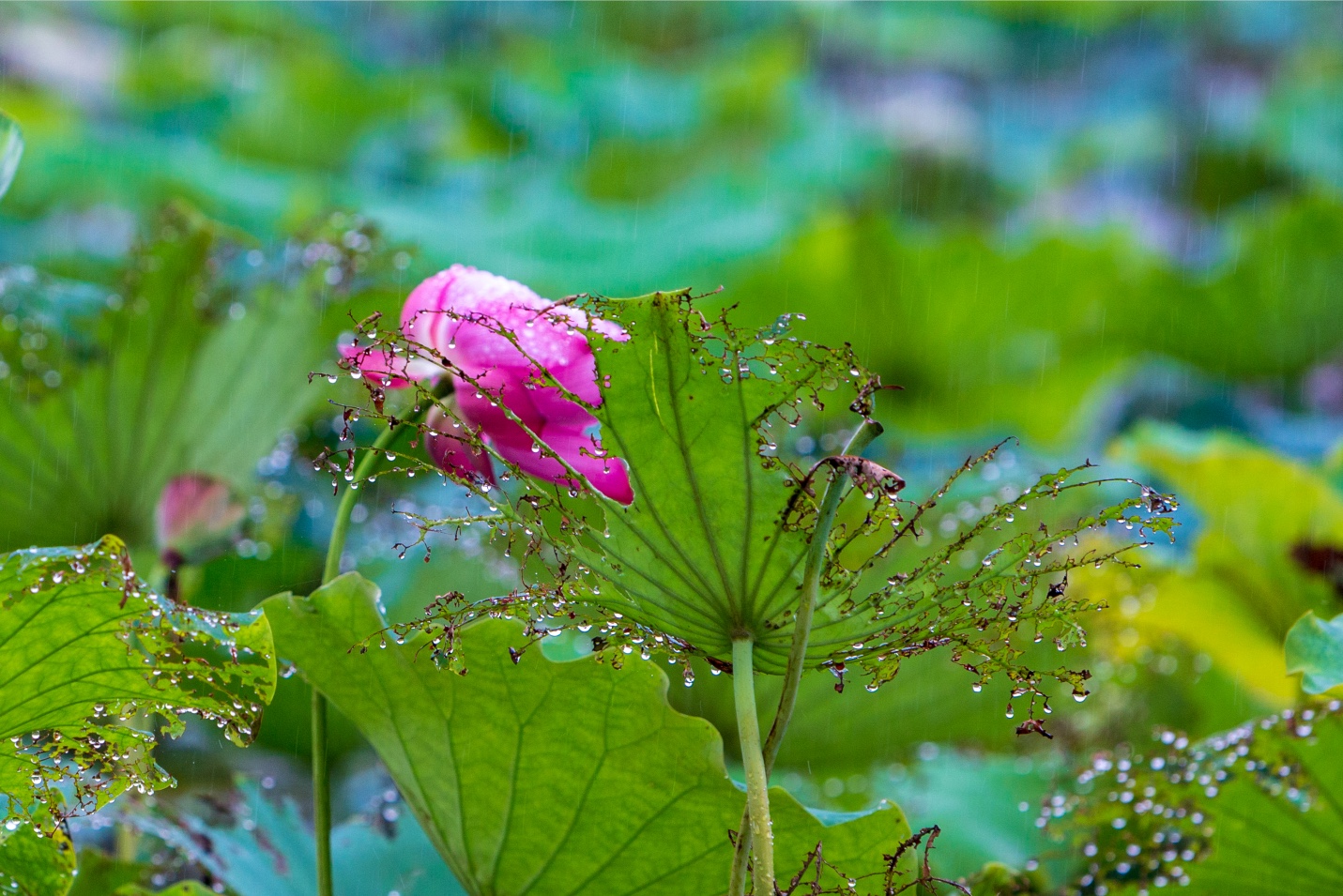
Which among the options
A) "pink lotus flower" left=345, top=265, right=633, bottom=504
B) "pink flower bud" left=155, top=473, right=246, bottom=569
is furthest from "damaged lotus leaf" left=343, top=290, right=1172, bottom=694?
"pink flower bud" left=155, top=473, right=246, bottom=569

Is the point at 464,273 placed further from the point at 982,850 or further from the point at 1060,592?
the point at 982,850

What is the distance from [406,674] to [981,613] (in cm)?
17

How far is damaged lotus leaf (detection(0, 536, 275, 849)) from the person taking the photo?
1.10 feet

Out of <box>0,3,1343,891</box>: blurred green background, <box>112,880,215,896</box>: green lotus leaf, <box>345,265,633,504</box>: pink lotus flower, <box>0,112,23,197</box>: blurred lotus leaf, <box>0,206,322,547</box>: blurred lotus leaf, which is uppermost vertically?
<box>0,3,1343,891</box>: blurred green background

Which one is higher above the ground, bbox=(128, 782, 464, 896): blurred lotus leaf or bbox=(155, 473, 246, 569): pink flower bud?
bbox=(155, 473, 246, 569): pink flower bud

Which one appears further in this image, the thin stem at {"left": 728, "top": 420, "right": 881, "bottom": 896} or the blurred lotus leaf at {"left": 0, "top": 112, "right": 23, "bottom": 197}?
the blurred lotus leaf at {"left": 0, "top": 112, "right": 23, "bottom": 197}

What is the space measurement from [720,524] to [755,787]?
66mm

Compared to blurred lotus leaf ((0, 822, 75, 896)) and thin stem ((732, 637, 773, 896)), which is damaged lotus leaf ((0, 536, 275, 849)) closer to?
blurred lotus leaf ((0, 822, 75, 896))

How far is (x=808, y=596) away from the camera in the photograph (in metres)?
0.30

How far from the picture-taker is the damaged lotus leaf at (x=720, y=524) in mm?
314

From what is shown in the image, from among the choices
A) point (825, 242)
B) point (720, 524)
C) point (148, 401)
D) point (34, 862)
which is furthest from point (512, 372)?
point (825, 242)

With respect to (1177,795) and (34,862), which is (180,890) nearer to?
(34,862)

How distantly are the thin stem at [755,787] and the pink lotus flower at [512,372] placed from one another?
61 millimetres

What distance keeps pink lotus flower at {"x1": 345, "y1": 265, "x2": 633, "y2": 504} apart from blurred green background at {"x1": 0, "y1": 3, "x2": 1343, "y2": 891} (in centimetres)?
29
